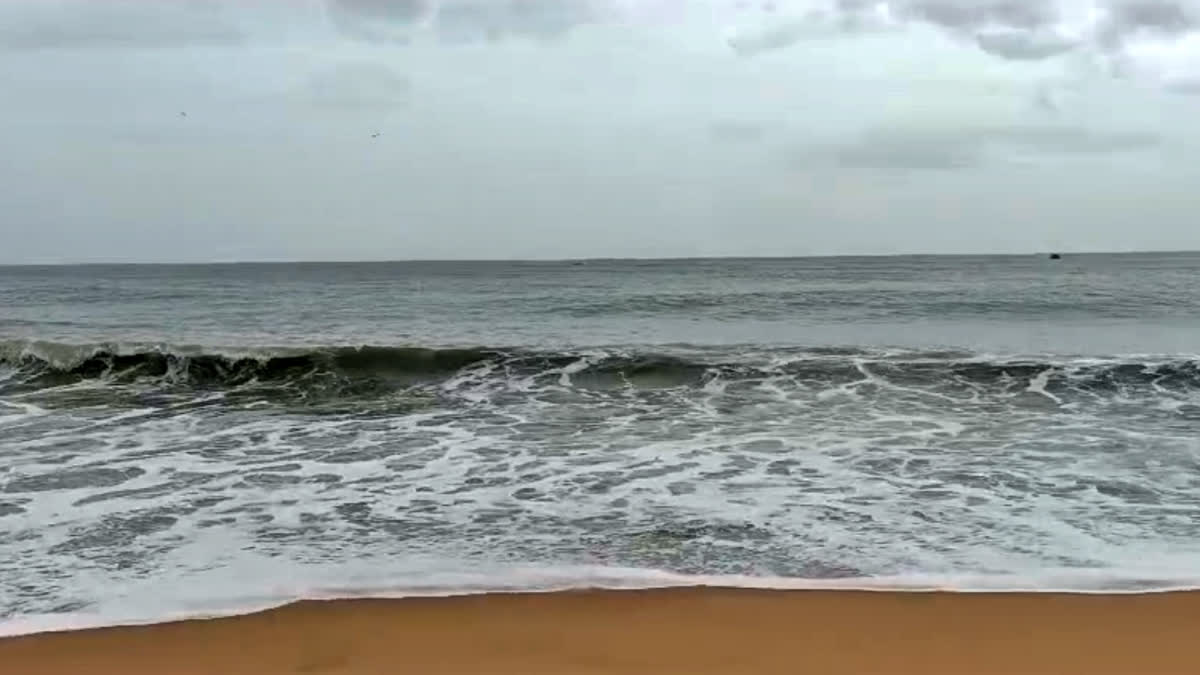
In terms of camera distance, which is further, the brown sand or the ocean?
the ocean

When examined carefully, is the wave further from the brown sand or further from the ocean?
the brown sand

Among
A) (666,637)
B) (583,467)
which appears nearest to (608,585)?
(666,637)

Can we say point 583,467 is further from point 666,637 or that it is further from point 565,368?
point 565,368

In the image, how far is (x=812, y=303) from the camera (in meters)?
29.4

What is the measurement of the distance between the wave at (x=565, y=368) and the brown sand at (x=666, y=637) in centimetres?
815

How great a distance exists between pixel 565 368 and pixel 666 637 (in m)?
A: 10.2

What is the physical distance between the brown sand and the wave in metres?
8.15

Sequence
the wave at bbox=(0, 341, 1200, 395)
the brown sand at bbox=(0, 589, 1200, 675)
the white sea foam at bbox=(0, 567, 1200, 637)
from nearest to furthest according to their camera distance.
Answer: the brown sand at bbox=(0, 589, 1200, 675)
the white sea foam at bbox=(0, 567, 1200, 637)
the wave at bbox=(0, 341, 1200, 395)

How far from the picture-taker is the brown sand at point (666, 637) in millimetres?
3779

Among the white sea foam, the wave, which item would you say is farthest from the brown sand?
the wave

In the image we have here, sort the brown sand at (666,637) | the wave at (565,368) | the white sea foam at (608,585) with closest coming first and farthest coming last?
the brown sand at (666,637) < the white sea foam at (608,585) < the wave at (565,368)

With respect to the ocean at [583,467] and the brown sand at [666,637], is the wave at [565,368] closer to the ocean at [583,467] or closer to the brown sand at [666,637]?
the ocean at [583,467]

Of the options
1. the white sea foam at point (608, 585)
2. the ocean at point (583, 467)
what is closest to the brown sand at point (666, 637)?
the white sea foam at point (608, 585)

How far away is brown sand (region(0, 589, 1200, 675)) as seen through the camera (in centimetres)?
378
